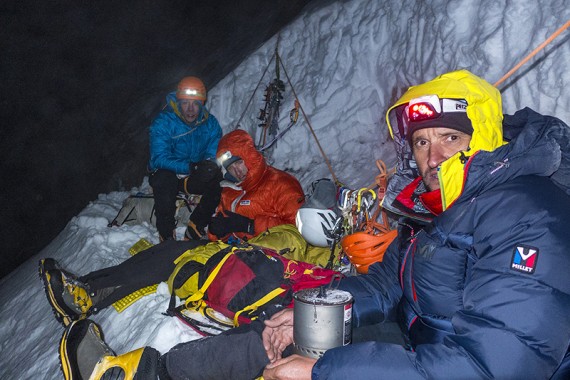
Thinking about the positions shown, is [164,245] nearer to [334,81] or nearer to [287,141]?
[287,141]

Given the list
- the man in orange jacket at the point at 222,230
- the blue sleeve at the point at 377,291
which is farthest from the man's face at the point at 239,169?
the blue sleeve at the point at 377,291

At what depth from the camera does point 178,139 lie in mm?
6758

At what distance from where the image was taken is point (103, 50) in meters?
7.10

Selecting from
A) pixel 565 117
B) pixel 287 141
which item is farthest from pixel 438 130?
pixel 287 141

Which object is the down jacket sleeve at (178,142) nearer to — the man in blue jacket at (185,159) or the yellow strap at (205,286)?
the man in blue jacket at (185,159)

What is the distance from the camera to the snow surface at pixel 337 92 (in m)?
3.92

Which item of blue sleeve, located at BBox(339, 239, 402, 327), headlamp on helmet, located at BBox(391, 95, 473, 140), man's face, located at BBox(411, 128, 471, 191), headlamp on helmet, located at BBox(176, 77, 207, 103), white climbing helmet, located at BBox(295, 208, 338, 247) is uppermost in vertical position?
headlamp on helmet, located at BBox(176, 77, 207, 103)

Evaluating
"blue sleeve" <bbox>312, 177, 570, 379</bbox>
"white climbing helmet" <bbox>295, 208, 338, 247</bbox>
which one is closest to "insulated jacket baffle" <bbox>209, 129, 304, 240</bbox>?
"white climbing helmet" <bbox>295, 208, 338, 247</bbox>

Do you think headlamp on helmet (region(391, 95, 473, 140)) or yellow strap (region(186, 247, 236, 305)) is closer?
headlamp on helmet (region(391, 95, 473, 140))

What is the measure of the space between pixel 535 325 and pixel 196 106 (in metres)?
6.08

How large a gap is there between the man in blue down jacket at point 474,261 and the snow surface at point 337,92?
1.82m

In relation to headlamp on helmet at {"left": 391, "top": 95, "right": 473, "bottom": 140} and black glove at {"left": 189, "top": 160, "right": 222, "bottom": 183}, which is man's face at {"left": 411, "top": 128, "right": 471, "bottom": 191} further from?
black glove at {"left": 189, "top": 160, "right": 222, "bottom": 183}

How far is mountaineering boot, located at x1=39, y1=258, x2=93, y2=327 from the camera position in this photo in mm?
3539

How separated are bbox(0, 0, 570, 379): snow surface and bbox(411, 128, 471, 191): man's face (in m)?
2.10
